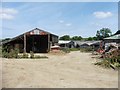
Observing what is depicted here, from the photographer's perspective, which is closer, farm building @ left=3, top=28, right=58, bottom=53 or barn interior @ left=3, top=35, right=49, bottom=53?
farm building @ left=3, top=28, right=58, bottom=53

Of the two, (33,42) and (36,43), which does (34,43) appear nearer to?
(33,42)

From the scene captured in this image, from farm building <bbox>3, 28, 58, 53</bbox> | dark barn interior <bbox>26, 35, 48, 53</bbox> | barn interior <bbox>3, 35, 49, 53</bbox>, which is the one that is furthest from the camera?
dark barn interior <bbox>26, 35, 48, 53</bbox>

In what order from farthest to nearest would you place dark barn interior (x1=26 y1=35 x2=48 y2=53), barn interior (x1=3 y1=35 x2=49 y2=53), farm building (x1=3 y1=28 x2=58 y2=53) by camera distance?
dark barn interior (x1=26 y1=35 x2=48 y2=53)
barn interior (x1=3 y1=35 x2=49 y2=53)
farm building (x1=3 y1=28 x2=58 y2=53)

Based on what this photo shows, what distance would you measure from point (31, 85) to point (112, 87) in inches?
132

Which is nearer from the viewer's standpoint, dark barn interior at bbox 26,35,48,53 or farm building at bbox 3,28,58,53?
farm building at bbox 3,28,58,53

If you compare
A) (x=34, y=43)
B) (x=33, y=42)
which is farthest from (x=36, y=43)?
(x=33, y=42)

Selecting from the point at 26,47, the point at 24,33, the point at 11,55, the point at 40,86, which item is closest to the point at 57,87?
the point at 40,86

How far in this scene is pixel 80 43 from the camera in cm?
11019

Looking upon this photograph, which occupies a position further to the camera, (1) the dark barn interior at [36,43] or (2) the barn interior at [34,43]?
(1) the dark barn interior at [36,43]

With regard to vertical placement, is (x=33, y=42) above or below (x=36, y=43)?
above

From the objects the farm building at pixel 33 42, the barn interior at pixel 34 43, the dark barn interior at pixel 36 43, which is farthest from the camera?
the dark barn interior at pixel 36 43

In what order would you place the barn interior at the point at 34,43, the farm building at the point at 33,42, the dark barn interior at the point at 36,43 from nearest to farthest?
the farm building at the point at 33,42 → the barn interior at the point at 34,43 → the dark barn interior at the point at 36,43

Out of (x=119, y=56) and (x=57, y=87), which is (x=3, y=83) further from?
(x=119, y=56)

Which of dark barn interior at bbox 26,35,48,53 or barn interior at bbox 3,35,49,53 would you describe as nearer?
barn interior at bbox 3,35,49,53
